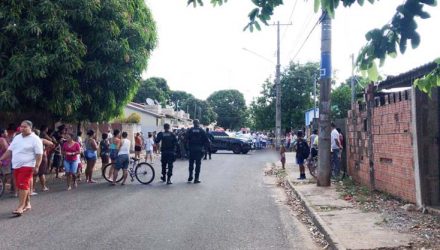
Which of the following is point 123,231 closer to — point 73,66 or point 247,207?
point 247,207

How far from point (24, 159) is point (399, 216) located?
22.7 ft

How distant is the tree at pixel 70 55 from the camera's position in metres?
13.9

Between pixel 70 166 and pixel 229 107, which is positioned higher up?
pixel 229 107

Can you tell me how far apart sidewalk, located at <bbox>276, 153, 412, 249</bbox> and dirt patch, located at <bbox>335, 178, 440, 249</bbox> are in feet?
0.52

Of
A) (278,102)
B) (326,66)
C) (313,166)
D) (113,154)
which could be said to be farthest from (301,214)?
(278,102)

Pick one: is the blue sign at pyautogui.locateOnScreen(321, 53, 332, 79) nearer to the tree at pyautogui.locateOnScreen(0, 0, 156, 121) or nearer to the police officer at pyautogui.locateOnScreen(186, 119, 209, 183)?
the police officer at pyautogui.locateOnScreen(186, 119, 209, 183)

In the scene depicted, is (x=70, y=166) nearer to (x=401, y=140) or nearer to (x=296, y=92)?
(x=401, y=140)

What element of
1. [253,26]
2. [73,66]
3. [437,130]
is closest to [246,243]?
[253,26]

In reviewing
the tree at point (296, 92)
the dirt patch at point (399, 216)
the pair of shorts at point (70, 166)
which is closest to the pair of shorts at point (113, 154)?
the pair of shorts at point (70, 166)

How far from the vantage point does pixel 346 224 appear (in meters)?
8.60

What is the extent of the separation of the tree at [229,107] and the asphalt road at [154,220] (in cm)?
8837

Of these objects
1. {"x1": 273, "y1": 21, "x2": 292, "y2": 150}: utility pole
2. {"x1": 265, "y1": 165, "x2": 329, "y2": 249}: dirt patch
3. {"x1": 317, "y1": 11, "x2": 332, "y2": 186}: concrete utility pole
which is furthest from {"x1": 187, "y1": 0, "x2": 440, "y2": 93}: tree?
{"x1": 273, "y1": 21, "x2": 292, "y2": 150}: utility pole

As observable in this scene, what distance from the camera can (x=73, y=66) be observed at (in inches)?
565

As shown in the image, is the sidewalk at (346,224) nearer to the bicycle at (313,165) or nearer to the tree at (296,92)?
the bicycle at (313,165)
